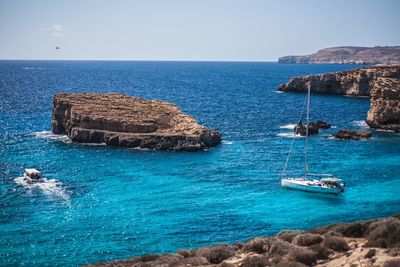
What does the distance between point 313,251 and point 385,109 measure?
79443 mm

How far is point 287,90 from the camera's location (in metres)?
180

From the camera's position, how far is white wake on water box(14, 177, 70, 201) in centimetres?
5406

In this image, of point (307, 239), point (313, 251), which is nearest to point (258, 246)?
point (307, 239)

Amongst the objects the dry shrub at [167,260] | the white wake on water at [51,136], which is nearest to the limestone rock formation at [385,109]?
the white wake on water at [51,136]

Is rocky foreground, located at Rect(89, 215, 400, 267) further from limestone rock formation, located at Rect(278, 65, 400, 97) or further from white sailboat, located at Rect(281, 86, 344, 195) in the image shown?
limestone rock formation, located at Rect(278, 65, 400, 97)

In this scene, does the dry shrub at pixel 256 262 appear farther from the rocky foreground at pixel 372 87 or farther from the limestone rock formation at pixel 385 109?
the limestone rock formation at pixel 385 109

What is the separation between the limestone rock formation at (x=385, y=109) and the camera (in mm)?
95938

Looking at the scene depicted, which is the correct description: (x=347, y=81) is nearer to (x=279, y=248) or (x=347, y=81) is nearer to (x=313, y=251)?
(x=279, y=248)

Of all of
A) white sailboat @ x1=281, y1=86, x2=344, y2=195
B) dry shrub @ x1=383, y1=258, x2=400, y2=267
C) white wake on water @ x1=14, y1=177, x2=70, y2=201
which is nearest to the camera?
dry shrub @ x1=383, y1=258, x2=400, y2=267

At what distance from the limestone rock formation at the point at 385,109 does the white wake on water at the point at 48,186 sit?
65489 mm

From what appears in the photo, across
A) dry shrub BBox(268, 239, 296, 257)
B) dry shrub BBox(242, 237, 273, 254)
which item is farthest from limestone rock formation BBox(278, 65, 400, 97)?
dry shrub BBox(268, 239, 296, 257)

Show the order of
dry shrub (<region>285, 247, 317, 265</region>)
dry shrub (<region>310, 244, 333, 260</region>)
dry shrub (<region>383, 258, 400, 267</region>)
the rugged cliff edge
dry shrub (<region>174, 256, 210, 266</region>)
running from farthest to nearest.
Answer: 1. the rugged cliff edge
2. dry shrub (<region>174, 256, 210, 266</region>)
3. dry shrub (<region>310, 244, 333, 260</region>)
4. dry shrub (<region>285, 247, 317, 265</region>)
5. dry shrub (<region>383, 258, 400, 267</region>)

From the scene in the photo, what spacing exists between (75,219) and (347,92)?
130221 millimetres

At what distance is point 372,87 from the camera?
146 meters
